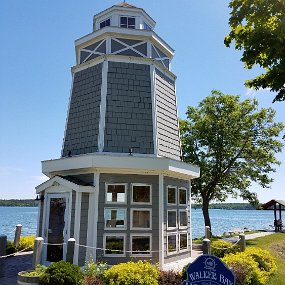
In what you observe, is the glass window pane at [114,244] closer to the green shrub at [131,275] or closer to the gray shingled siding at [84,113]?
the green shrub at [131,275]

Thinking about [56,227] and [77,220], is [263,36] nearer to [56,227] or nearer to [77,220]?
[77,220]

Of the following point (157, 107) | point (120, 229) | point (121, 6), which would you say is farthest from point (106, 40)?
point (120, 229)

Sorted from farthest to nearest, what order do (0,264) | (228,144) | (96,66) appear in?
(228,144)
(96,66)
(0,264)

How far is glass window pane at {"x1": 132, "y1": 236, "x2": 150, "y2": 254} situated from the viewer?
38.6ft

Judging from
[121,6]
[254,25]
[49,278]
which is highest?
[121,6]

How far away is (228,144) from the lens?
2419 cm

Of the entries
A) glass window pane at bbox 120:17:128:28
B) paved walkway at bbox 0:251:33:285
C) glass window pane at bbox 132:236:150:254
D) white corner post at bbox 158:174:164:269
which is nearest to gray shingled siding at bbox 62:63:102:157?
white corner post at bbox 158:174:164:269

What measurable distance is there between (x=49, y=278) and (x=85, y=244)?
3.23 metres

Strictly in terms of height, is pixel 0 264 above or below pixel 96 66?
below

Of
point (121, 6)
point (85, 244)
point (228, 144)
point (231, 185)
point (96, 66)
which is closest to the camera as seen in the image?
point (85, 244)

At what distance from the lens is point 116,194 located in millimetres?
12000

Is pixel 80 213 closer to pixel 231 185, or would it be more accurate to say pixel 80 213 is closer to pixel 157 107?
pixel 157 107

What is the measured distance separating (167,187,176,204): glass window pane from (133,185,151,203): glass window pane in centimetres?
94

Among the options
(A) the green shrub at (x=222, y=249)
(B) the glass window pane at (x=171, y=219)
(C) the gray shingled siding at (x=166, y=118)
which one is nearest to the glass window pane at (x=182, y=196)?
(B) the glass window pane at (x=171, y=219)
